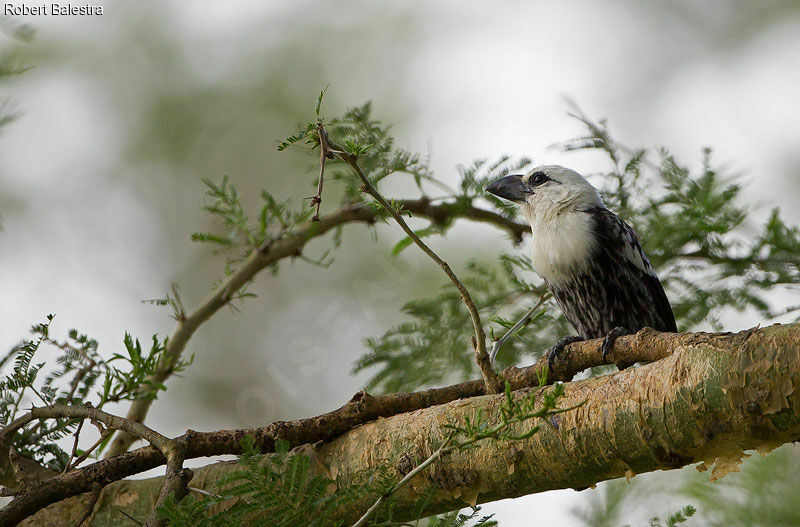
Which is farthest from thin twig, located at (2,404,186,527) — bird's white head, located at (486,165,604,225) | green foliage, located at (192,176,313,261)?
bird's white head, located at (486,165,604,225)

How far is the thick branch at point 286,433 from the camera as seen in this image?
2.69 meters

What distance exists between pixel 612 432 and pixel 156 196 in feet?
27.1

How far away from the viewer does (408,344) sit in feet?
13.1

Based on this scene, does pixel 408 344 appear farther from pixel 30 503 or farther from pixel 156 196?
pixel 156 196

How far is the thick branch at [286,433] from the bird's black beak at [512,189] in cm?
221

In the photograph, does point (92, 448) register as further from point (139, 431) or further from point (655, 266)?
point (655, 266)

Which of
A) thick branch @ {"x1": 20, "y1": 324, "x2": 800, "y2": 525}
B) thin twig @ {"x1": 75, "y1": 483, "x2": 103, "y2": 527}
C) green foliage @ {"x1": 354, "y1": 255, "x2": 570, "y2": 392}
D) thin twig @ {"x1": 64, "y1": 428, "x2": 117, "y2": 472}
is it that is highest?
green foliage @ {"x1": 354, "y1": 255, "x2": 570, "y2": 392}

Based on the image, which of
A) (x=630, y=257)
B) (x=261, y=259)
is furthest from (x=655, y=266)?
(x=261, y=259)

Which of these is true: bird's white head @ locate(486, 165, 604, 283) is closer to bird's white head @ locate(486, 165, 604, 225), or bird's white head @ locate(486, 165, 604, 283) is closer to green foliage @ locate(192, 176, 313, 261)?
bird's white head @ locate(486, 165, 604, 225)

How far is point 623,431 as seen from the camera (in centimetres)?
229

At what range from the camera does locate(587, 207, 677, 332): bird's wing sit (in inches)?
168

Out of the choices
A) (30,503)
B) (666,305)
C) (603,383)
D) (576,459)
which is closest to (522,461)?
(576,459)

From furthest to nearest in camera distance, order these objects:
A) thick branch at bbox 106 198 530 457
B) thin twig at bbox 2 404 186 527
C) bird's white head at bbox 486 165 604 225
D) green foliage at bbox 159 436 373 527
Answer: bird's white head at bbox 486 165 604 225
thick branch at bbox 106 198 530 457
thin twig at bbox 2 404 186 527
green foliage at bbox 159 436 373 527

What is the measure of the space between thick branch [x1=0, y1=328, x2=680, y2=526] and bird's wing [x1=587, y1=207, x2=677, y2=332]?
5.10 ft
